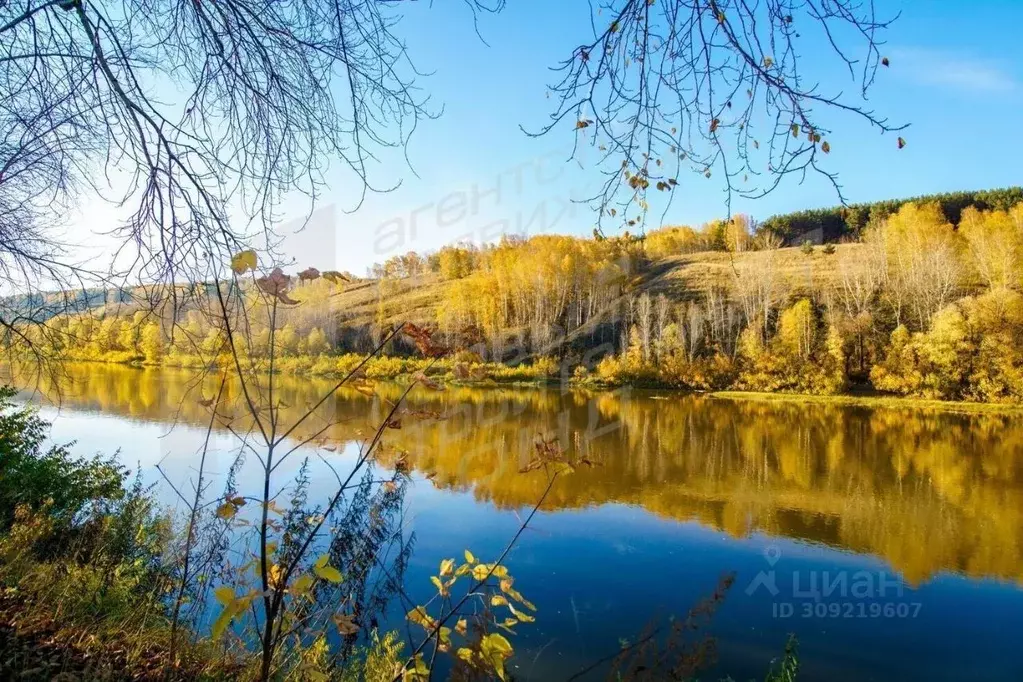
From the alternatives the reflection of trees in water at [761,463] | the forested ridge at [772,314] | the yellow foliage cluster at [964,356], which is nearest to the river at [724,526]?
the reflection of trees in water at [761,463]

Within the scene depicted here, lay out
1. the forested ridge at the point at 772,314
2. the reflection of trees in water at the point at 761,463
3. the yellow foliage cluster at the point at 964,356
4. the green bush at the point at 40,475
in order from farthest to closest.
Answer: the forested ridge at the point at 772,314 < the yellow foliage cluster at the point at 964,356 < the reflection of trees in water at the point at 761,463 < the green bush at the point at 40,475

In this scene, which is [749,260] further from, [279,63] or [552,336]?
[279,63]

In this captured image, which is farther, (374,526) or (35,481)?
(35,481)

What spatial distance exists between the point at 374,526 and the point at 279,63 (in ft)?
10.1

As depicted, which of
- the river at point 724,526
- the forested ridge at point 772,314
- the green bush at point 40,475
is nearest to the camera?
the green bush at point 40,475

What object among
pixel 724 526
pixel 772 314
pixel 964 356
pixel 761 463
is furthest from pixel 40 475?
pixel 772 314

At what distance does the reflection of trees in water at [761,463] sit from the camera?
784cm

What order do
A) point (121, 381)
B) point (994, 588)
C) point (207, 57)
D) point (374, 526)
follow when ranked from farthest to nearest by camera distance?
point (121, 381), point (994, 588), point (374, 526), point (207, 57)

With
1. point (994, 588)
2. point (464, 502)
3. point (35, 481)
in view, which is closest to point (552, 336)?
point (464, 502)

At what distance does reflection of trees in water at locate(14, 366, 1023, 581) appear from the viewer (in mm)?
7840

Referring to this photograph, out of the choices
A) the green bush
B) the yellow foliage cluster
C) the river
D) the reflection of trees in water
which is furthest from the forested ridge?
the green bush

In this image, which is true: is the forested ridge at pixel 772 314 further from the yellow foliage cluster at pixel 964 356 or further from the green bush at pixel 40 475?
the green bush at pixel 40 475

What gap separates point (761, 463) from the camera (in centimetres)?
1234

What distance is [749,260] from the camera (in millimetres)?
39469
